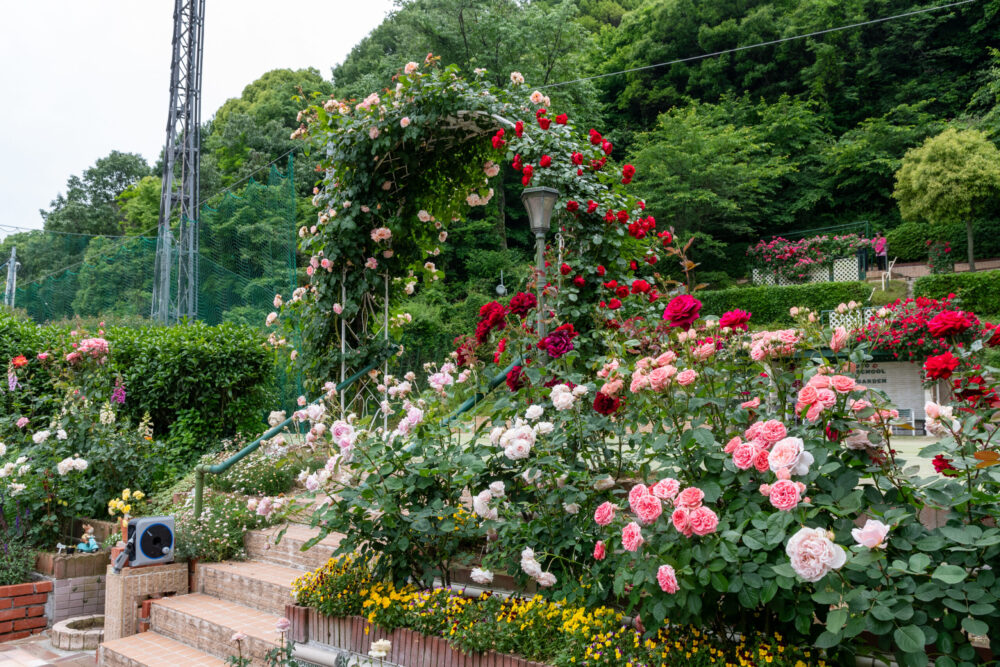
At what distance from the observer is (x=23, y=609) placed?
4273mm

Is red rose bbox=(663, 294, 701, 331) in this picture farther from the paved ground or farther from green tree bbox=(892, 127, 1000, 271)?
green tree bbox=(892, 127, 1000, 271)

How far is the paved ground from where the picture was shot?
145 inches

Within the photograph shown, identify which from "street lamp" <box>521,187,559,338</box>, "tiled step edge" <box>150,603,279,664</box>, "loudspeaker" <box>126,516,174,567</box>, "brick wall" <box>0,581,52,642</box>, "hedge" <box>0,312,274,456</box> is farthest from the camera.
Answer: "hedge" <box>0,312,274,456</box>

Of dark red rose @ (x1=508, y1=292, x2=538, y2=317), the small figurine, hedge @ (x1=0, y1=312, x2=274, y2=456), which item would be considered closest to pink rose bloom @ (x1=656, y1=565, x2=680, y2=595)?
dark red rose @ (x1=508, y1=292, x2=538, y2=317)

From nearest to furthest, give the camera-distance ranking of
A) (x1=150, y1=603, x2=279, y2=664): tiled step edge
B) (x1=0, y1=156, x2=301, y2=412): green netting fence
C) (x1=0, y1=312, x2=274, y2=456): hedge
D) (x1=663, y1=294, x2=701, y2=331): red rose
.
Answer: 1. (x1=663, y1=294, x2=701, y2=331): red rose
2. (x1=150, y1=603, x2=279, y2=664): tiled step edge
3. (x1=0, y1=312, x2=274, y2=456): hedge
4. (x1=0, y1=156, x2=301, y2=412): green netting fence

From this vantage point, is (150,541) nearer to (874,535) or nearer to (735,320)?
(735,320)

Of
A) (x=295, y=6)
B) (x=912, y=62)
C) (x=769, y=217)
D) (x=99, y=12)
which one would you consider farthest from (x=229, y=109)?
(x=912, y=62)

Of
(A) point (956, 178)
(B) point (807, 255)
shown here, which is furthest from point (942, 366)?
(B) point (807, 255)

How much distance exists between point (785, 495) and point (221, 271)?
8.84 metres

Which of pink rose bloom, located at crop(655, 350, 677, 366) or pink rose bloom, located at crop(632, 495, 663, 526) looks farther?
pink rose bloom, located at crop(655, 350, 677, 366)

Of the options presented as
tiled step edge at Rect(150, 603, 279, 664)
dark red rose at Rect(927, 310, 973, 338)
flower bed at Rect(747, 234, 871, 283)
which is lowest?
tiled step edge at Rect(150, 603, 279, 664)

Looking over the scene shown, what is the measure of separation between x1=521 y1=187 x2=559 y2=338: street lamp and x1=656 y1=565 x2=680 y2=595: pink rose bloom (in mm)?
1945

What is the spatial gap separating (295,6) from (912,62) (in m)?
22.0

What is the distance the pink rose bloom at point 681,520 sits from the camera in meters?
1.57
